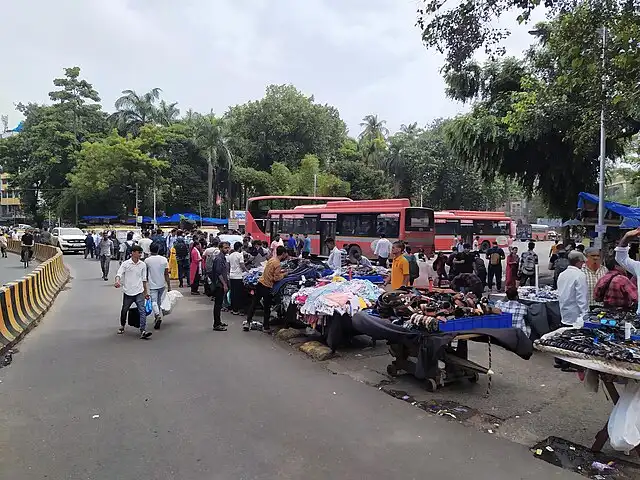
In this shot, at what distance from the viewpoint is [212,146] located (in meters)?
57.8

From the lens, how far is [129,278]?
986cm

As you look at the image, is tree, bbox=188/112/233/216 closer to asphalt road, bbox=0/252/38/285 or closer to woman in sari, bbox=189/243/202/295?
asphalt road, bbox=0/252/38/285

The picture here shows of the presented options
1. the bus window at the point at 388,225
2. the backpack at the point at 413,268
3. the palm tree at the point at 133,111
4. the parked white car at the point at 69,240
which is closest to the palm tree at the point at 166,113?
the palm tree at the point at 133,111

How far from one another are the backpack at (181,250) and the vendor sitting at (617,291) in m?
Result: 13.4

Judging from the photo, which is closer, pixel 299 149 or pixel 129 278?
pixel 129 278

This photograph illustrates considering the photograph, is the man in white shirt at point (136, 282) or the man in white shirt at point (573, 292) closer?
the man in white shirt at point (573, 292)

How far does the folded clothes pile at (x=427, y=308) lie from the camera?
22.4ft

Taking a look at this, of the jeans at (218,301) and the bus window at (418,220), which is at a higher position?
the bus window at (418,220)

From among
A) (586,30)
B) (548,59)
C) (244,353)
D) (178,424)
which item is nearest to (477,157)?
(548,59)

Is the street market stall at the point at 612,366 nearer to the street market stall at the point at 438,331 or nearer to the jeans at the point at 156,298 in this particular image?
the street market stall at the point at 438,331

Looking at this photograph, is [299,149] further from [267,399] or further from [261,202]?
[267,399]

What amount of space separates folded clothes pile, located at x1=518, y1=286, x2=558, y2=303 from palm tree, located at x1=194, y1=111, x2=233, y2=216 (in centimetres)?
5041

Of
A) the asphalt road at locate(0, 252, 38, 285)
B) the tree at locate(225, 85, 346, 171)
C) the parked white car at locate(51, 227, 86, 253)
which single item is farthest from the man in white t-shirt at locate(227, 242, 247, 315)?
the tree at locate(225, 85, 346, 171)

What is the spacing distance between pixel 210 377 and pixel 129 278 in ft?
10.7
